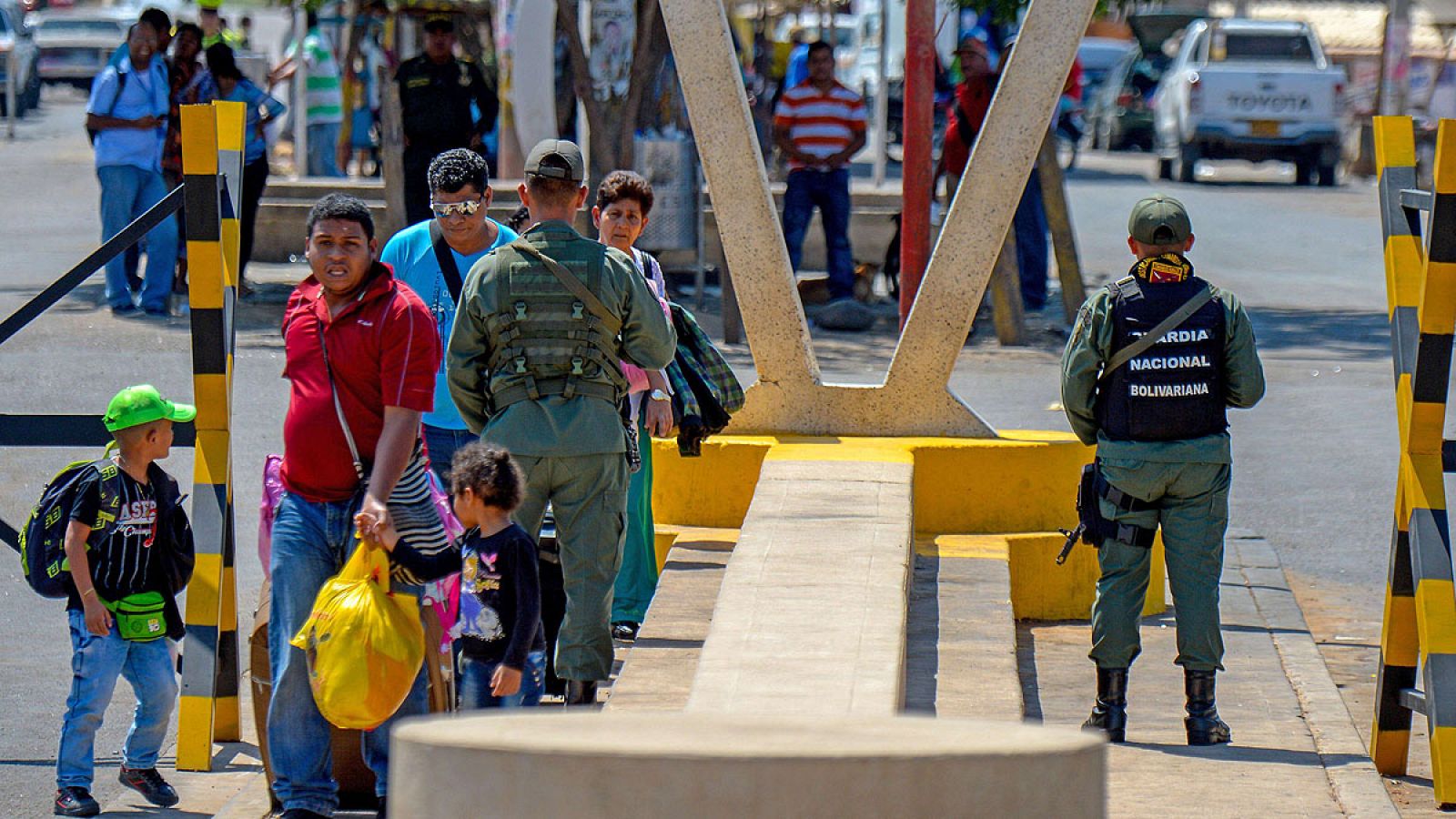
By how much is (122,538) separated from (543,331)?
1.35 meters

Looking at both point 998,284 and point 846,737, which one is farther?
point 998,284

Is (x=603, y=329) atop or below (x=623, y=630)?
atop

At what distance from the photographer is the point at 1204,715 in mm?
6395

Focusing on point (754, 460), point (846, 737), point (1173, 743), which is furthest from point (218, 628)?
point (846, 737)

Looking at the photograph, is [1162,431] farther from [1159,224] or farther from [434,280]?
[434,280]

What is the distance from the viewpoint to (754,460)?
7691mm

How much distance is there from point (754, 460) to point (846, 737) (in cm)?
441

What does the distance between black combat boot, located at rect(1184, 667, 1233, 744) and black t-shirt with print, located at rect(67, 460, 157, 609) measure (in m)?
3.19

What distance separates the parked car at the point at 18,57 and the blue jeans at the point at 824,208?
18741 mm

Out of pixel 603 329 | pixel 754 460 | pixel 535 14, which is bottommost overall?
pixel 754 460

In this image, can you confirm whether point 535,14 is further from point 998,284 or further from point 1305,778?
point 1305,778

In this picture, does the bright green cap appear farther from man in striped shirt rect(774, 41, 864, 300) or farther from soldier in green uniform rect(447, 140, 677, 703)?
man in striped shirt rect(774, 41, 864, 300)

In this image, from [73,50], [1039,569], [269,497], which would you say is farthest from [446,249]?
[73,50]

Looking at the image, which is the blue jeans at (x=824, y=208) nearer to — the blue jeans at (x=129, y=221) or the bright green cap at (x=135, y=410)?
the blue jeans at (x=129, y=221)
